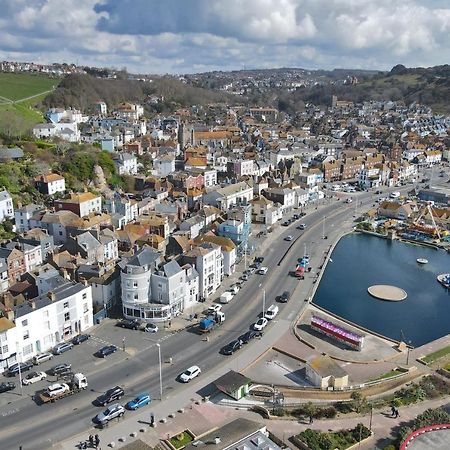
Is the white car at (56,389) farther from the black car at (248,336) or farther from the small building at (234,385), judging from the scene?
the black car at (248,336)

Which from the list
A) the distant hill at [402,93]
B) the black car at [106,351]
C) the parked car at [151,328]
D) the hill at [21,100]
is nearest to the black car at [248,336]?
the parked car at [151,328]

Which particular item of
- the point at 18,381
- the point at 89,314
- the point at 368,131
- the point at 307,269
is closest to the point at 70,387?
the point at 18,381

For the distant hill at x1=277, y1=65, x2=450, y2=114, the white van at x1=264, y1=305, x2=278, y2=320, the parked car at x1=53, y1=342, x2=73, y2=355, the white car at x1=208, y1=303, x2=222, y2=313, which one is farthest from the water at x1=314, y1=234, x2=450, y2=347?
the distant hill at x1=277, y1=65, x2=450, y2=114

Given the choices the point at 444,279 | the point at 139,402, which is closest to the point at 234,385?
the point at 139,402

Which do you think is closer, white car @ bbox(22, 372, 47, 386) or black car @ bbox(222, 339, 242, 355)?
white car @ bbox(22, 372, 47, 386)

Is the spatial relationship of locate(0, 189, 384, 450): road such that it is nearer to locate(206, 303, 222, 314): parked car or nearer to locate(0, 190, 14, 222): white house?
locate(206, 303, 222, 314): parked car

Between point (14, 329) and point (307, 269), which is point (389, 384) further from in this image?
point (14, 329)
